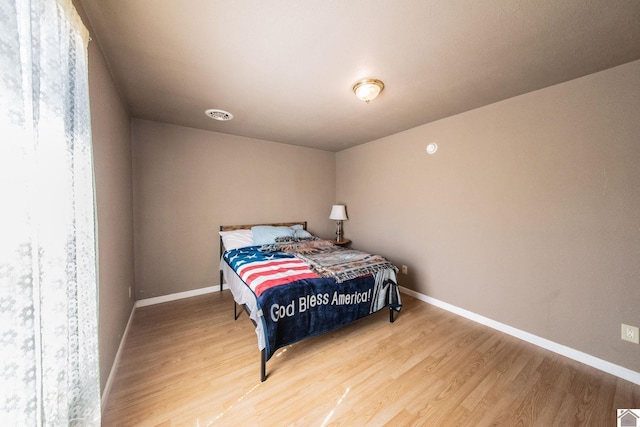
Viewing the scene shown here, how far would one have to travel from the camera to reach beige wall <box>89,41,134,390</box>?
1406 mm

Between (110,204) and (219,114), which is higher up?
(219,114)

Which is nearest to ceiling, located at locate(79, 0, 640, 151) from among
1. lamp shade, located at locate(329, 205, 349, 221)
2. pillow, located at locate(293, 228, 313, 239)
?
pillow, located at locate(293, 228, 313, 239)

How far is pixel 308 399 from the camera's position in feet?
4.86

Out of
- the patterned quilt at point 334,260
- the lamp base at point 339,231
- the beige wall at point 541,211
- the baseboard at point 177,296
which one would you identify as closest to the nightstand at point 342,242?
the lamp base at point 339,231

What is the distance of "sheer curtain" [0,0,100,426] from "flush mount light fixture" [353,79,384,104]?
1687 millimetres

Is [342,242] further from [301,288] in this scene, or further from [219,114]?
[219,114]

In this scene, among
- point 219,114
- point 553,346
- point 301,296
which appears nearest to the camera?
point 301,296

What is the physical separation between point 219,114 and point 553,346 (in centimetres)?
405

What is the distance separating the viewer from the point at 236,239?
302 centimetres

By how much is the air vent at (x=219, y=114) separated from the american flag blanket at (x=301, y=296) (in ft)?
5.44

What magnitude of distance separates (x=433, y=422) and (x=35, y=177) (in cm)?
220

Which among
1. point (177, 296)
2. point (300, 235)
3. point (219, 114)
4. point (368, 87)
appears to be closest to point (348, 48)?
point (368, 87)

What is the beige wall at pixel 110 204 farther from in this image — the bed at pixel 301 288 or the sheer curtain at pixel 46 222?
the bed at pixel 301 288

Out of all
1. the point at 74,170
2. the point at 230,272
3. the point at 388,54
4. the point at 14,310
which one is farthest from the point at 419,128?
the point at 14,310
